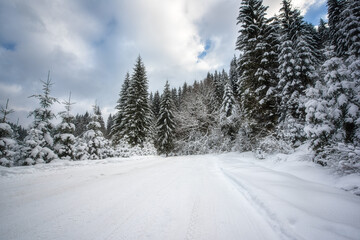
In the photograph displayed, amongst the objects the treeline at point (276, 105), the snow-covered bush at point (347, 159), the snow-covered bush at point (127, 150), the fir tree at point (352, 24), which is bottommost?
the snow-covered bush at point (127, 150)

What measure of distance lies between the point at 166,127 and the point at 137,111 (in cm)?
539

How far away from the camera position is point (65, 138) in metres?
11.2

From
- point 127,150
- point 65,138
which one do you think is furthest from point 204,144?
point 65,138

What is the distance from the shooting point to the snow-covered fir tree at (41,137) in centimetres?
959

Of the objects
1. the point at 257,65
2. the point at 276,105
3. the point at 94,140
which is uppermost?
the point at 257,65

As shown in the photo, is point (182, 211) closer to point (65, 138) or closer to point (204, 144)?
point (65, 138)

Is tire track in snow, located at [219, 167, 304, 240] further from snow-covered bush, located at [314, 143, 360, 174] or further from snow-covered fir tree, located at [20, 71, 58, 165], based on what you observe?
snow-covered fir tree, located at [20, 71, 58, 165]

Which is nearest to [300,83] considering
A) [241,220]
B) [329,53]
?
[329,53]

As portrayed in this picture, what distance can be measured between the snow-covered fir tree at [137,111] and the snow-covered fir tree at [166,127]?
9.13 feet

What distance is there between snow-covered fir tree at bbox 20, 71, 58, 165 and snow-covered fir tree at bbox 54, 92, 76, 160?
0.67 metres

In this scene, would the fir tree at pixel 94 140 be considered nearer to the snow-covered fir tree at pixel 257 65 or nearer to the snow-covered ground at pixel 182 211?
the snow-covered ground at pixel 182 211

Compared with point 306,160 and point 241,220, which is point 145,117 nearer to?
point 306,160

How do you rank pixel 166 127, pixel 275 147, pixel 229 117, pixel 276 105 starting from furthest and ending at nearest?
pixel 166 127 → pixel 229 117 → pixel 276 105 → pixel 275 147

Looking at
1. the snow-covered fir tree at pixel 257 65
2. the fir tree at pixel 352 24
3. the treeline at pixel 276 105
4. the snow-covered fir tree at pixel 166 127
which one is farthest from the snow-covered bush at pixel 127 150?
the fir tree at pixel 352 24
